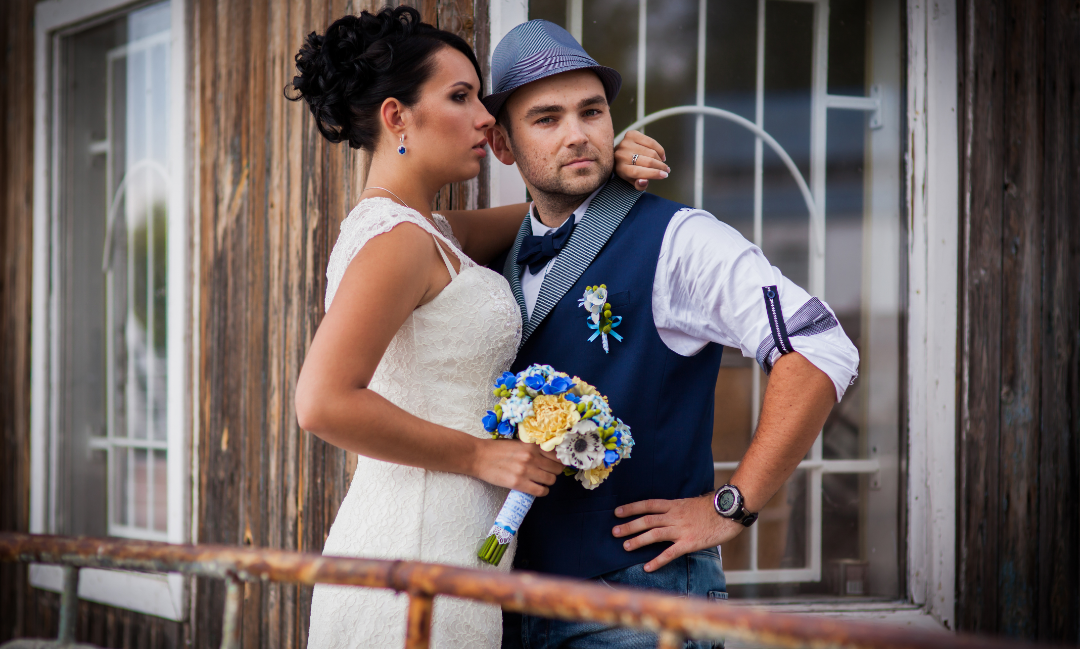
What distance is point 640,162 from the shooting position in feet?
6.06

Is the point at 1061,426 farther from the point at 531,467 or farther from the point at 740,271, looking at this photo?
the point at 531,467

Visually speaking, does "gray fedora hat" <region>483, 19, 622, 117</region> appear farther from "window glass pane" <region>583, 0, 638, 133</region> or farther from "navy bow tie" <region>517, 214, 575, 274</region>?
"window glass pane" <region>583, 0, 638, 133</region>

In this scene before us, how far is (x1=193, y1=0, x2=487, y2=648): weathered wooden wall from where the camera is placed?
8.71 ft

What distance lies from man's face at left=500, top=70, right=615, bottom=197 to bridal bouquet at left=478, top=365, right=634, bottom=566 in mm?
591

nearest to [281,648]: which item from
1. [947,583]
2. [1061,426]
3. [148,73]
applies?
[947,583]

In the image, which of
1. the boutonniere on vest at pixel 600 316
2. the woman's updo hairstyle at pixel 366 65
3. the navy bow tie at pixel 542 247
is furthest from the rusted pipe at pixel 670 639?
the woman's updo hairstyle at pixel 366 65

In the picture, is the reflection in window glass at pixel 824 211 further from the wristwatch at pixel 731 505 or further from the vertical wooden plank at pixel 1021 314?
the wristwatch at pixel 731 505

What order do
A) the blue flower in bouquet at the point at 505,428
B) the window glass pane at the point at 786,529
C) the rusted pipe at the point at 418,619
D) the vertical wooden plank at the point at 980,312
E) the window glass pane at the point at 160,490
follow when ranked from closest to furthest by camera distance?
the rusted pipe at the point at 418,619 → the blue flower in bouquet at the point at 505,428 → the vertical wooden plank at the point at 980,312 → the window glass pane at the point at 786,529 → the window glass pane at the point at 160,490

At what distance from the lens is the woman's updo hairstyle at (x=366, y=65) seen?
5.78ft

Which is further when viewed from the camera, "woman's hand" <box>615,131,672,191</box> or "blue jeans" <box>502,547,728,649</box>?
"woman's hand" <box>615,131,672,191</box>

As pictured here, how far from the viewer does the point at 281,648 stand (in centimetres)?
278

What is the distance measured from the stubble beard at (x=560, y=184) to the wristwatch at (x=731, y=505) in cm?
80

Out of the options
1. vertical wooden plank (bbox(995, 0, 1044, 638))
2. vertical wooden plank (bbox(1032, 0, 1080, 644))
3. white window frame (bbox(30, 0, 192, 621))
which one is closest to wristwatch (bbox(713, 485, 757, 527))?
vertical wooden plank (bbox(995, 0, 1044, 638))

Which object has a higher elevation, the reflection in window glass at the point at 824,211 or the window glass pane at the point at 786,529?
the reflection in window glass at the point at 824,211
